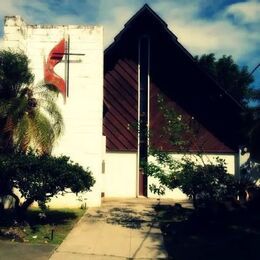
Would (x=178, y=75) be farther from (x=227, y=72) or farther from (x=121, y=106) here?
(x=227, y=72)

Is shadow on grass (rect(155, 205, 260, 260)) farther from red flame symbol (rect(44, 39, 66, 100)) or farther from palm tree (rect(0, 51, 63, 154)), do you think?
red flame symbol (rect(44, 39, 66, 100))

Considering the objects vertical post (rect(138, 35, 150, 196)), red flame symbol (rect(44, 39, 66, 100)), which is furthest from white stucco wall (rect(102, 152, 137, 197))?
red flame symbol (rect(44, 39, 66, 100))

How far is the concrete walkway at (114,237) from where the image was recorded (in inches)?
496

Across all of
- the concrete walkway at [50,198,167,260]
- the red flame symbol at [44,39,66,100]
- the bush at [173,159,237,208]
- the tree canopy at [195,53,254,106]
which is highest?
the tree canopy at [195,53,254,106]

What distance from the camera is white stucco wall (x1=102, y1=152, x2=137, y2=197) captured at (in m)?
24.9

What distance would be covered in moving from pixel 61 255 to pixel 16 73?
6.76m

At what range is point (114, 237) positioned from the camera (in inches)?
578

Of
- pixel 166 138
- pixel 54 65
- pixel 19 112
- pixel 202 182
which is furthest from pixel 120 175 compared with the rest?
pixel 19 112

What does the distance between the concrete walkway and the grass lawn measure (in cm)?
39

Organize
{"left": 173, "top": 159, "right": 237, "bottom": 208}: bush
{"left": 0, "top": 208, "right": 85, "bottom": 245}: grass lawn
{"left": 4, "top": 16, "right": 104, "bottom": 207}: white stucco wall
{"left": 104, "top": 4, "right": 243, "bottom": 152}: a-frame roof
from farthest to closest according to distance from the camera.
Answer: {"left": 104, "top": 4, "right": 243, "bottom": 152}: a-frame roof, {"left": 4, "top": 16, "right": 104, "bottom": 207}: white stucco wall, {"left": 173, "top": 159, "right": 237, "bottom": 208}: bush, {"left": 0, "top": 208, "right": 85, "bottom": 245}: grass lawn

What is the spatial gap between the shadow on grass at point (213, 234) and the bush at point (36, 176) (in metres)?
3.91

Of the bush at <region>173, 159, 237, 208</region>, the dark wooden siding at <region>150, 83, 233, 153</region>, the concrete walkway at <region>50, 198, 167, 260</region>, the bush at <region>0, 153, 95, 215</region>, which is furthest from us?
A: the dark wooden siding at <region>150, 83, 233, 153</region>

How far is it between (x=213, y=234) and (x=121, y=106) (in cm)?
1205

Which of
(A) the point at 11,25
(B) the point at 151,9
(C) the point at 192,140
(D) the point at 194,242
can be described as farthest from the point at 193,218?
(B) the point at 151,9
